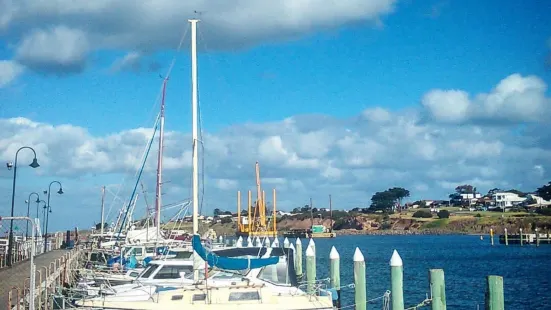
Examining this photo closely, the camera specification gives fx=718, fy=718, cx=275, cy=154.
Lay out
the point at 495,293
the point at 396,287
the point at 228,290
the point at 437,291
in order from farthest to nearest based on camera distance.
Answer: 1. the point at 396,287
2. the point at 437,291
3. the point at 228,290
4. the point at 495,293

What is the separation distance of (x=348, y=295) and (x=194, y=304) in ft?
68.3

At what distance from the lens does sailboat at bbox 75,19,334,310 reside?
22781 mm

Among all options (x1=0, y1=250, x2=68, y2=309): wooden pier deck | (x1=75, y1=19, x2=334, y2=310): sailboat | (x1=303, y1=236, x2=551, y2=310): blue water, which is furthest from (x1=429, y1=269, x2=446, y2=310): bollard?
(x1=0, y1=250, x2=68, y2=309): wooden pier deck

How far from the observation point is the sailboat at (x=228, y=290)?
A: 2278 centimetres

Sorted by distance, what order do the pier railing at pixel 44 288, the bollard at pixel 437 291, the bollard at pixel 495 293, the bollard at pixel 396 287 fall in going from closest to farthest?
1. the bollard at pixel 495 293
2. the bollard at pixel 437 291
3. the bollard at pixel 396 287
4. the pier railing at pixel 44 288

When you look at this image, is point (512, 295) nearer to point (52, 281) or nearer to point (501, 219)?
point (52, 281)

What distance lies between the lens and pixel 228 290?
75.9 ft

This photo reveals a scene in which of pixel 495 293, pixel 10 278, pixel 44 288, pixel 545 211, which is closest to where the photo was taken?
pixel 495 293

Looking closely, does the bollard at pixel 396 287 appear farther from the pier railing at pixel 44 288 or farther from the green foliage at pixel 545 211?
the green foliage at pixel 545 211

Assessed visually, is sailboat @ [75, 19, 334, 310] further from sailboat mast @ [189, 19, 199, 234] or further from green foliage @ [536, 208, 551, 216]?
green foliage @ [536, 208, 551, 216]

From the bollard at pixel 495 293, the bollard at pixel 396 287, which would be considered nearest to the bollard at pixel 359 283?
the bollard at pixel 396 287

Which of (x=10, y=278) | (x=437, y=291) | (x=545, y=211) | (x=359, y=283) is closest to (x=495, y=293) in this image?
(x=437, y=291)

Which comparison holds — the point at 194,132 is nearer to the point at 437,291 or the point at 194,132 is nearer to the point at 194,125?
the point at 194,125

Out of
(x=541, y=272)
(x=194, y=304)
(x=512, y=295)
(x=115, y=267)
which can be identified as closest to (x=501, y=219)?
(x=541, y=272)
